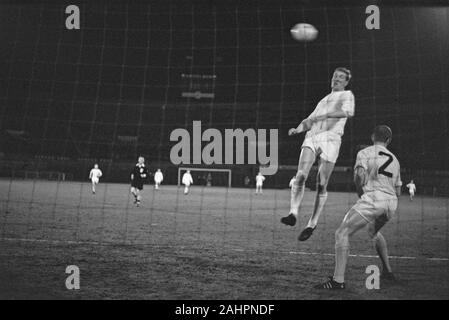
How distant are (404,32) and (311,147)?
4052mm

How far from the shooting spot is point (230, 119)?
70.7 feet

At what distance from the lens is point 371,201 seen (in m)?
4.16

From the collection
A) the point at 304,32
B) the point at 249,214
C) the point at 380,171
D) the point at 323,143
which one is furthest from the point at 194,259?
the point at 249,214

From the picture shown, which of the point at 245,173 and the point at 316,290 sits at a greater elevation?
the point at 245,173

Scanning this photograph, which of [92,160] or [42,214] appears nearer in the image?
[42,214]

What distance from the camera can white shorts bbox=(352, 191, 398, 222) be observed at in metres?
4.13

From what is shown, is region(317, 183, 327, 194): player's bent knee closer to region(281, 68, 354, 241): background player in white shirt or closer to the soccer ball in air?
region(281, 68, 354, 241): background player in white shirt

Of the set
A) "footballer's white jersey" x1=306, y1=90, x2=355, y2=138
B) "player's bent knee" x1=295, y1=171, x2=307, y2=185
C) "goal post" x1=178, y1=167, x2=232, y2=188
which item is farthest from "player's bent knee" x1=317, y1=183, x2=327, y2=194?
"goal post" x1=178, y1=167, x2=232, y2=188

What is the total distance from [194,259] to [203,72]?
41.9 ft

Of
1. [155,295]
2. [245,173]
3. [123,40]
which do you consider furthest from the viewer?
[245,173]

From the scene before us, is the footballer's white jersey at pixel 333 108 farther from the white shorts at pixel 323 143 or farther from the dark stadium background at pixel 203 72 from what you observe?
the dark stadium background at pixel 203 72

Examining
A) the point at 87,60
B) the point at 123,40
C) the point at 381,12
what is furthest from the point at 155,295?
the point at 87,60

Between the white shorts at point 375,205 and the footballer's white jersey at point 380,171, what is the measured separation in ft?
0.15

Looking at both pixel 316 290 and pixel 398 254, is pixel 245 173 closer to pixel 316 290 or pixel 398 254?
pixel 398 254
